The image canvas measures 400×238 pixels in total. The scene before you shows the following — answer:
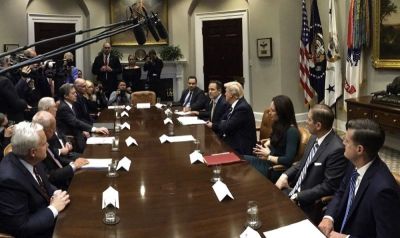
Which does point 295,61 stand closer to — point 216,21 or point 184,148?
point 216,21

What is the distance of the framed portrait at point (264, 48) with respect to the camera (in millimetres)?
9874

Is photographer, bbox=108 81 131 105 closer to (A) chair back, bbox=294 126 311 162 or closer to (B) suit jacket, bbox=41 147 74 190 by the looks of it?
(B) suit jacket, bbox=41 147 74 190

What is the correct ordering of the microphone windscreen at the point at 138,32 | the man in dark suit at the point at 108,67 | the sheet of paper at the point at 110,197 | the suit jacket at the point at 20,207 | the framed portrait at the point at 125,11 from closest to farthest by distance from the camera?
1. the microphone windscreen at the point at 138,32
2. the suit jacket at the point at 20,207
3. the sheet of paper at the point at 110,197
4. the man in dark suit at the point at 108,67
5. the framed portrait at the point at 125,11

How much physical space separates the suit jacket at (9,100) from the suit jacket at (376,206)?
400 cm

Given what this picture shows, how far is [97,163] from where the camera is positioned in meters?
3.44

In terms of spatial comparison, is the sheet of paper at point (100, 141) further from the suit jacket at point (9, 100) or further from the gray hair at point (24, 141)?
the gray hair at point (24, 141)

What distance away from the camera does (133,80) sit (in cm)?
1094

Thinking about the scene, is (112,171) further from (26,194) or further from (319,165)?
(319,165)

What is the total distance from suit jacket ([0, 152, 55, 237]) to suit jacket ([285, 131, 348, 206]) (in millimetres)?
1663

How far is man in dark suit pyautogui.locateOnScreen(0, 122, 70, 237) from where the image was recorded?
2.38 metres

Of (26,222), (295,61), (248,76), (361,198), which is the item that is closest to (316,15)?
(295,61)

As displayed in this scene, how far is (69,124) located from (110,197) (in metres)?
3.05

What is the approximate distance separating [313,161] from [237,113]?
1.92 m

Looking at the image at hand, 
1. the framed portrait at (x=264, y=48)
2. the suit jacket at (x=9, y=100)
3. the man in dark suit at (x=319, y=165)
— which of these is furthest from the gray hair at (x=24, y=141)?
the framed portrait at (x=264, y=48)
